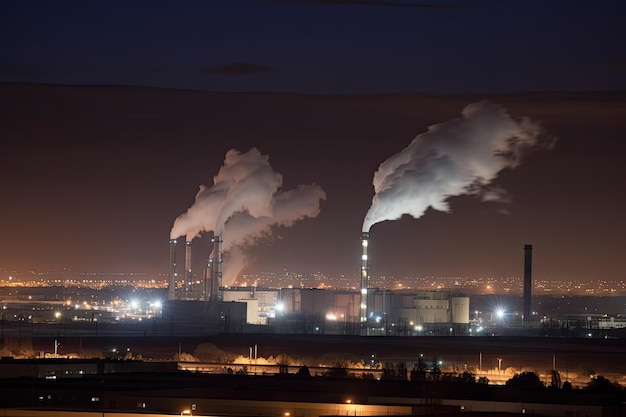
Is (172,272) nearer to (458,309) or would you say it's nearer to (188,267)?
(188,267)

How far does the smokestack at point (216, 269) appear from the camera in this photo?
229 feet

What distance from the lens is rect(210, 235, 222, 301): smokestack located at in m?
69.9

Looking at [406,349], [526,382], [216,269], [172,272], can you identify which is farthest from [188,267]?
[526,382]

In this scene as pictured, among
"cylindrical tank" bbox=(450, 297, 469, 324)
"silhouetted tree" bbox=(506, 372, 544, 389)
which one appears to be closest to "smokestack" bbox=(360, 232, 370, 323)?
"cylindrical tank" bbox=(450, 297, 469, 324)

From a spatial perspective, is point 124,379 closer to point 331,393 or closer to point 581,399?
point 331,393

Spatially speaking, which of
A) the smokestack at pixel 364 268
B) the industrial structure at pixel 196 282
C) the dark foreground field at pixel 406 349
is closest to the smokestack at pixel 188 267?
the industrial structure at pixel 196 282

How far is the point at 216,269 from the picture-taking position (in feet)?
233

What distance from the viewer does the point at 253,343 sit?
2194 inches

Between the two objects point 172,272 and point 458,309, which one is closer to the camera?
point 458,309

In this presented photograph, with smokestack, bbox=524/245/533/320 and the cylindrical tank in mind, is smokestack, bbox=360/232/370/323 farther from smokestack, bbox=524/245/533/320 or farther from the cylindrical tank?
smokestack, bbox=524/245/533/320

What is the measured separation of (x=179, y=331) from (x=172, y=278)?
45.6 feet

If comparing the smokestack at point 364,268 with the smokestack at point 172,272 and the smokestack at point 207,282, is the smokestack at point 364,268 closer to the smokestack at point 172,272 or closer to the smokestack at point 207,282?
the smokestack at point 207,282

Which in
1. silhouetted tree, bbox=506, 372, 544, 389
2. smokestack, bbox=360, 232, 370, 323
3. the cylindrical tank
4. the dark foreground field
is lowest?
silhouetted tree, bbox=506, 372, 544, 389

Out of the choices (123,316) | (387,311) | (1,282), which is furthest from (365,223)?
(1,282)
